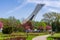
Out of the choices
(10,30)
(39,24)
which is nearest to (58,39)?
(10,30)

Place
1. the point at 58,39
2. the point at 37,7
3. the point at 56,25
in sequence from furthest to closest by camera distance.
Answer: the point at 37,7
the point at 56,25
the point at 58,39

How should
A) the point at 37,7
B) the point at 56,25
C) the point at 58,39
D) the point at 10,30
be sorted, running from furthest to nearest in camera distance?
the point at 37,7, the point at 56,25, the point at 10,30, the point at 58,39

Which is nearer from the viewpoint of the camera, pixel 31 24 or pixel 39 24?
pixel 31 24

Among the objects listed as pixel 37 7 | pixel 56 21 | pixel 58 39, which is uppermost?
pixel 37 7

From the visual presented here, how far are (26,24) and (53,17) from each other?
790 centimetres

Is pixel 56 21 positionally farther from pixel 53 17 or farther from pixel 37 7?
pixel 37 7

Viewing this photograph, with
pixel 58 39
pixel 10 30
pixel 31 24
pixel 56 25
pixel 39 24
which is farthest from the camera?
pixel 39 24

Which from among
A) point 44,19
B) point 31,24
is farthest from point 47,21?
point 31,24

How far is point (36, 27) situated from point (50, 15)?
7.25m

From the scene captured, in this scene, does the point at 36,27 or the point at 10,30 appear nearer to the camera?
the point at 10,30

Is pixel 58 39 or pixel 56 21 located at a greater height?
pixel 56 21

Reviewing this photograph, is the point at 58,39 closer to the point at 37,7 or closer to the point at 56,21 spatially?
the point at 56,21

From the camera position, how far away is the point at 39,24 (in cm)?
6450

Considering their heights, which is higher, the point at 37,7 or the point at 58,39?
the point at 37,7
